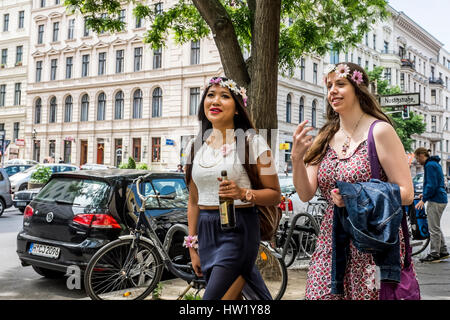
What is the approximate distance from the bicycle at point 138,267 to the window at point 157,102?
120 ft

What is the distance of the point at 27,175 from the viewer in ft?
71.5

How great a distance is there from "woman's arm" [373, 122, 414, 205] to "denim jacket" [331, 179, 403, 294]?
98 millimetres

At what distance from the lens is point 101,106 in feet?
146

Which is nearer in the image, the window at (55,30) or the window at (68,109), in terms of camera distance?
the window at (68,109)

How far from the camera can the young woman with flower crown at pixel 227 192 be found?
9.21 feet

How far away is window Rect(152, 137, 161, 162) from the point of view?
40812 millimetres

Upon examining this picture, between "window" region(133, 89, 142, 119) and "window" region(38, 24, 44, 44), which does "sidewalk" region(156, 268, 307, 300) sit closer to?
"window" region(133, 89, 142, 119)

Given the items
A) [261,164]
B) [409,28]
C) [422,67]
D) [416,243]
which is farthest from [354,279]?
[422,67]

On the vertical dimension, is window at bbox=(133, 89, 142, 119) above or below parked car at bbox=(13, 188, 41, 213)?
above

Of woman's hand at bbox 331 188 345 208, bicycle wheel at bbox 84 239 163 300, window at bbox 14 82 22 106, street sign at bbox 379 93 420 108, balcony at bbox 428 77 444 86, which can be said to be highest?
balcony at bbox 428 77 444 86

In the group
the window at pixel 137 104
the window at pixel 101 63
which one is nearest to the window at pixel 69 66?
the window at pixel 101 63

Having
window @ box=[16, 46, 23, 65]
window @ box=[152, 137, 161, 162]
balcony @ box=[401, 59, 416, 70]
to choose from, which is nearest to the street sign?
window @ box=[152, 137, 161, 162]

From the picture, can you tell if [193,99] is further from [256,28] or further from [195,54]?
[256,28]

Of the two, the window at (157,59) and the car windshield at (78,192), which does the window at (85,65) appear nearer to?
the window at (157,59)
